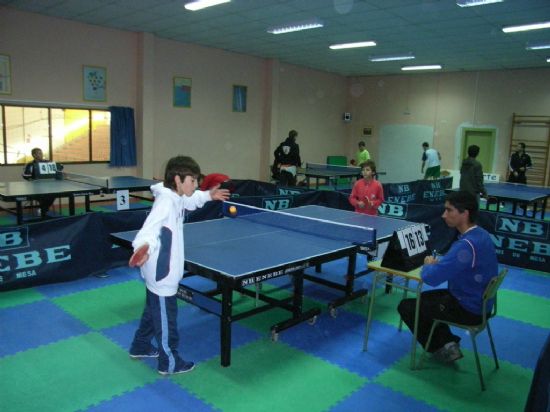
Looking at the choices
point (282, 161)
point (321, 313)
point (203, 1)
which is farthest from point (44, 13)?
point (321, 313)

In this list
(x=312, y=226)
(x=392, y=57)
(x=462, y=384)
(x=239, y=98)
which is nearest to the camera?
(x=462, y=384)

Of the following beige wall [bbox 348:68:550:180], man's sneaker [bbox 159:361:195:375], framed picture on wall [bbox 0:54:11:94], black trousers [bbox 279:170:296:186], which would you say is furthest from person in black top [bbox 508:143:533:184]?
framed picture on wall [bbox 0:54:11:94]

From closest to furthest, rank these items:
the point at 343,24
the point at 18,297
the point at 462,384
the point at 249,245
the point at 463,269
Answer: the point at 463,269
the point at 462,384
the point at 249,245
the point at 18,297
the point at 343,24

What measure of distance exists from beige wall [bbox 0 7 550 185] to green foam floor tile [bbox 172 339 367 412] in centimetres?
851

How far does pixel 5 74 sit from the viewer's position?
9719 millimetres

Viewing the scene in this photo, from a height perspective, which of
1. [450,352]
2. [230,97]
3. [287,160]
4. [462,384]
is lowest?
[462,384]

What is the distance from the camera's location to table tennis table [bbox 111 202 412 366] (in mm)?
3729

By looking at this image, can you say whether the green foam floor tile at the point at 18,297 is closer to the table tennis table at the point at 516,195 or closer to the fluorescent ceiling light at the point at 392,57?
the table tennis table at the point at 516,195

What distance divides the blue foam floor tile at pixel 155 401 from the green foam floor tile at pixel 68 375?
8cm

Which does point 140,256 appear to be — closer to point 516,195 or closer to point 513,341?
point 513,341

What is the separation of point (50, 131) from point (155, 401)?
9.15m

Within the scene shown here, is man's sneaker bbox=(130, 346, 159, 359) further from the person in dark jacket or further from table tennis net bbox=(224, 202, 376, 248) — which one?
the person in dark jacket

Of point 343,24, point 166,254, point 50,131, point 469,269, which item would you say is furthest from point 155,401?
point 50,131

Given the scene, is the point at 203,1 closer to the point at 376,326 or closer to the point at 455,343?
the point at 376,326
